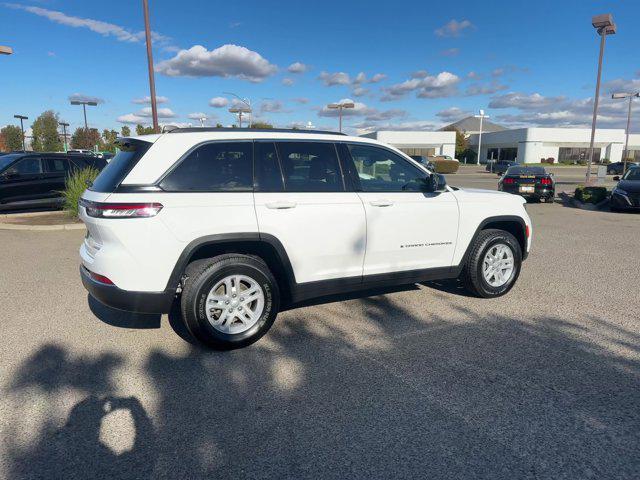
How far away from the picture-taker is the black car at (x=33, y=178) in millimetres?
11719

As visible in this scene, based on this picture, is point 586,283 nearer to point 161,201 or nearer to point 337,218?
point 337,218

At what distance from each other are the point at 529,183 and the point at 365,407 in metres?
14.8

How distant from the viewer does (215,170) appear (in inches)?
155

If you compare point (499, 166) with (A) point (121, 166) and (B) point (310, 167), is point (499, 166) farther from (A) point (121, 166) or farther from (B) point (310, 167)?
(A) point (121, 166)

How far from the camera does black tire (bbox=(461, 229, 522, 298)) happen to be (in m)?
5.18

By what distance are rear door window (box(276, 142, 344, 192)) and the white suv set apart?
0.01 metres

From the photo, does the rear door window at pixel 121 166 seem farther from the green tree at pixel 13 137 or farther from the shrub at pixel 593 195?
the green tree at pixel 13 137

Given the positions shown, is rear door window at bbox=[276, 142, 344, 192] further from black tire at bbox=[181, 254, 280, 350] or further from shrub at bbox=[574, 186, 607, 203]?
shrub at bbox=[574, 186, 607, 203]

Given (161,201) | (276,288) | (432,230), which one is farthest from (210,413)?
(432,230)

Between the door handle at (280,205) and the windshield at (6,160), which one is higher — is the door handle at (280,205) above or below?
below

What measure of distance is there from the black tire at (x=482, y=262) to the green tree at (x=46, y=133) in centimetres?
6180

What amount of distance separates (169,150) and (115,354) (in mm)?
1803

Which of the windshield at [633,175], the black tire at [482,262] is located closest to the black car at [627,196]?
the windshield at [633,175]

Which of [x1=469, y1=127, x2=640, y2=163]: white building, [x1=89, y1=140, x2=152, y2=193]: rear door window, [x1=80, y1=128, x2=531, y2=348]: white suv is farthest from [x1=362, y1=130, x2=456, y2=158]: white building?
[x1=89, y1=140, x2=152, y2=193]: rear door window
